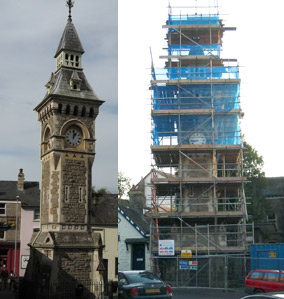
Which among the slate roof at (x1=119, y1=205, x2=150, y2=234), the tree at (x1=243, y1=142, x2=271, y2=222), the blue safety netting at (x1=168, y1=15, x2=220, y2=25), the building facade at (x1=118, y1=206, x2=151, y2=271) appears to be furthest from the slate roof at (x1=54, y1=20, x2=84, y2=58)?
the tree at (x1=243, y1=142, x2=271, y2=222)

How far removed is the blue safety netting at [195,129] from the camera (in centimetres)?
650

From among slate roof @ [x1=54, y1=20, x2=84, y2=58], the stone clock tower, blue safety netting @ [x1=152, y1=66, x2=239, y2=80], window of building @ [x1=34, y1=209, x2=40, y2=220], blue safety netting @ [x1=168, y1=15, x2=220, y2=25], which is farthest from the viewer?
the stone clock tower

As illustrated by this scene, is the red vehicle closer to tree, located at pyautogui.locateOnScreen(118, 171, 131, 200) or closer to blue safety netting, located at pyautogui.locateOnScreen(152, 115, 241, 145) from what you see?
blue safety netting, located at pyautogui.locateOnScreen(152, 115, 241, 145)

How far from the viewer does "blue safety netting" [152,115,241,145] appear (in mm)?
6504

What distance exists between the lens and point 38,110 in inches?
381

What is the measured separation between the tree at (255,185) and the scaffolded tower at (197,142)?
0.10 meters

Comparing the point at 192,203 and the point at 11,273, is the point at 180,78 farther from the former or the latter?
the point at 11,273

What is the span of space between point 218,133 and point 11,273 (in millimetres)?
4206

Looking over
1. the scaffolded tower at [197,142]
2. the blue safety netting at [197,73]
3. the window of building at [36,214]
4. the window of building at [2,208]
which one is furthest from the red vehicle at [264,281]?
the window of building at [36,214]

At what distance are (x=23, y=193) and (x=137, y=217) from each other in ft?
9.93

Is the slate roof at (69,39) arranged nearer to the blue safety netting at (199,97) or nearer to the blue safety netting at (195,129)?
the blue safety netting at (199,97)

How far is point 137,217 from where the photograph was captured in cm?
643

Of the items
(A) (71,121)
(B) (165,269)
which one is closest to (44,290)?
(A) (71,121)

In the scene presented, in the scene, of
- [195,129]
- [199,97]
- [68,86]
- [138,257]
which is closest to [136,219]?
[138,257]
